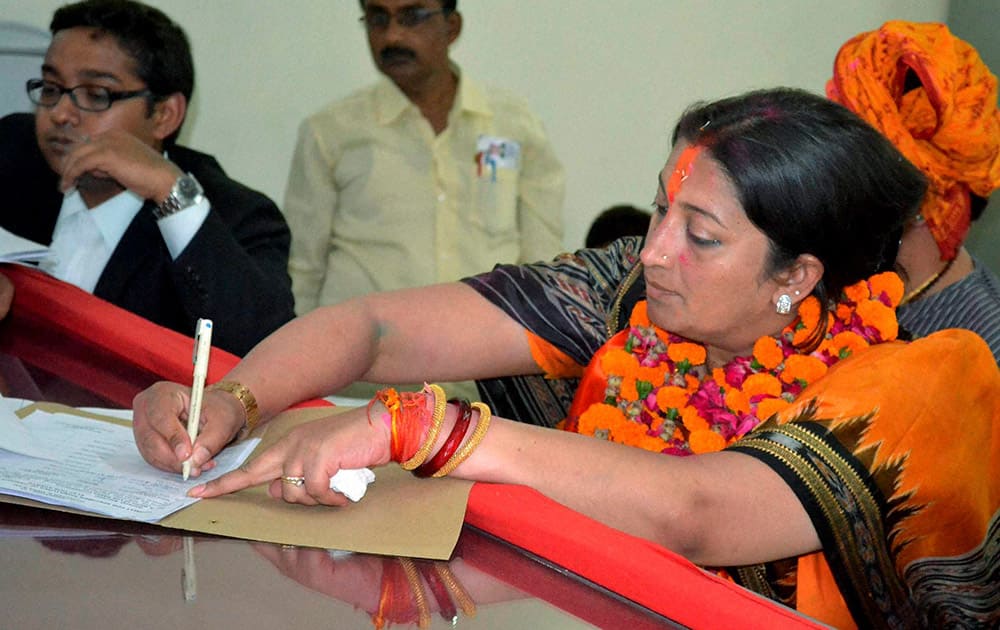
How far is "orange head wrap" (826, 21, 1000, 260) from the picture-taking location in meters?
2.27

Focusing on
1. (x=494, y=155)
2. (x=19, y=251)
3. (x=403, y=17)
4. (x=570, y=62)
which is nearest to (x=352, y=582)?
(x=19, y=251)

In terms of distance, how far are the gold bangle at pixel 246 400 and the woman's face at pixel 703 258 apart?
0.57 m

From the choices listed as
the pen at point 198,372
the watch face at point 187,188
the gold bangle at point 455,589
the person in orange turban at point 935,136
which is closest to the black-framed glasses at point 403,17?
the watch face at point 187,188

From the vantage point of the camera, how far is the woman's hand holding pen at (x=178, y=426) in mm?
1236

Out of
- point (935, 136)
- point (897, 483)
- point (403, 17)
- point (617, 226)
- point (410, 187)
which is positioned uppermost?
point (403, 17)

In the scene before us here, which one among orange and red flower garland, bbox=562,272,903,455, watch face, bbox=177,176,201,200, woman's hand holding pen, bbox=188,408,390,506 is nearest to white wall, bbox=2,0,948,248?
watch face, bbox=177,176,201,200

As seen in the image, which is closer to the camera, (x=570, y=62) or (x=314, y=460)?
(x=314, y=460)

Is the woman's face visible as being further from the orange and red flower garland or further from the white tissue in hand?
the white tissue in hand

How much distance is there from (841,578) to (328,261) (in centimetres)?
257

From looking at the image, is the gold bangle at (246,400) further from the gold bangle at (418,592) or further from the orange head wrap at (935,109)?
the orange head wrap at (935,109)

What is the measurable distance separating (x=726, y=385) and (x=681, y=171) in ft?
1.04

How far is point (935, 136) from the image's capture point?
2.31 metres

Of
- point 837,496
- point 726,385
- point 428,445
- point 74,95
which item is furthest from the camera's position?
point 74,95

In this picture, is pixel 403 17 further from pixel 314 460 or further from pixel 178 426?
pixel 314 460
